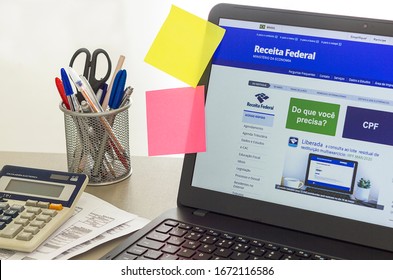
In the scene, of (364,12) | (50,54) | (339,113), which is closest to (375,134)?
(339,113)

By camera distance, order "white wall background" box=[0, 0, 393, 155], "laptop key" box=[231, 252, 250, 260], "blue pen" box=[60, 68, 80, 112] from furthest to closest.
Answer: "white wall background" box=[0, 0, 393, 155] < "blue pen" box=[60, 68, 80, 112] < "laptop key" box=[231, 252, 250, 260]

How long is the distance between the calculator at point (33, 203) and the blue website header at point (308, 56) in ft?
0.98

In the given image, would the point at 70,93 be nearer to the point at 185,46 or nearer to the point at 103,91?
the point at 103,91

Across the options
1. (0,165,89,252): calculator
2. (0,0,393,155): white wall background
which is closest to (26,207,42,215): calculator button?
(0,165,89,252): calculator

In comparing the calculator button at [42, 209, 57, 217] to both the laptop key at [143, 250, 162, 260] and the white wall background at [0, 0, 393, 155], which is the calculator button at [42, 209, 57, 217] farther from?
the white wall background at [0, 0, 393, 155]

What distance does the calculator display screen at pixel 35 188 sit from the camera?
1.01 meters

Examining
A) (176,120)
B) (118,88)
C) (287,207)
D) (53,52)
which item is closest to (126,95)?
(118,88)

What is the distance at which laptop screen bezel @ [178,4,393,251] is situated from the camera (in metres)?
0.90

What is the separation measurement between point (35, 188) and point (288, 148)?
39 centimetres

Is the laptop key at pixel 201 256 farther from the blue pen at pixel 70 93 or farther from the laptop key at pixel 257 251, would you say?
the blue pen at pixel 70 93

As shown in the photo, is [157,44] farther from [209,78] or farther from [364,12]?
[364,12]

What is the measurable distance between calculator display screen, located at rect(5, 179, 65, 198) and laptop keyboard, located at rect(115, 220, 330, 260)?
0.18 meters

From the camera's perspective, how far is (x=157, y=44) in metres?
1.03

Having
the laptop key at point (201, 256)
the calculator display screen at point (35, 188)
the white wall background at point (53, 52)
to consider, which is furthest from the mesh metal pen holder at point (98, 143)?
the white wall background at point (53, 52)
